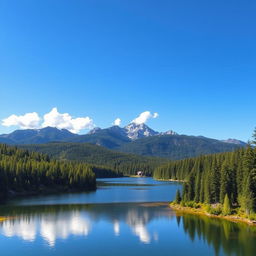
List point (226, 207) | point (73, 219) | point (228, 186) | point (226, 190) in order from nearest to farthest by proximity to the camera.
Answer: point (73, 219) < point (226, 207) < point (226, 190) < point (228, 186)

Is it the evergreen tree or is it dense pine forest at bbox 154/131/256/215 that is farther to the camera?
the evergreen tree

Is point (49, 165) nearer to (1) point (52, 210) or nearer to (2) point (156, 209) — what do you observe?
(1) point (52, 210)

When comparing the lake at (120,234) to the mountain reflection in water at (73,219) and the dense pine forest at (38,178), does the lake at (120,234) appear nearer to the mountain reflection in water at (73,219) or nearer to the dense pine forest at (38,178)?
the mountain reflection in water at (73,219)

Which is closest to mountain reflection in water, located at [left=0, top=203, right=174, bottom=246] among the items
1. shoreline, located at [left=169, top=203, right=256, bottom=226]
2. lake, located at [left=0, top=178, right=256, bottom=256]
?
lake, located at [left=0, top=178, right=256, bottom=256]

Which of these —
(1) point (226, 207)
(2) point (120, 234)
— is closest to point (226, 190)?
(1) point (226, 207)

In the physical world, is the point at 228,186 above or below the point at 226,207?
above

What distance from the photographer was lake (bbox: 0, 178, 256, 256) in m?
58.4

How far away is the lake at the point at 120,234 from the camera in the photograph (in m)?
58.4

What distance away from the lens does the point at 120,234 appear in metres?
70.6

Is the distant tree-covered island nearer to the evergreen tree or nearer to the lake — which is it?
the evergreen tree

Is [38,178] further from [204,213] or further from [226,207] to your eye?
[226,207]

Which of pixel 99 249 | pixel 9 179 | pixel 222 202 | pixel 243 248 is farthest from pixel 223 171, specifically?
pixel 9 179

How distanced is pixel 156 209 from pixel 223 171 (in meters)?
24.8

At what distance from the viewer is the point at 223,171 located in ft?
330
